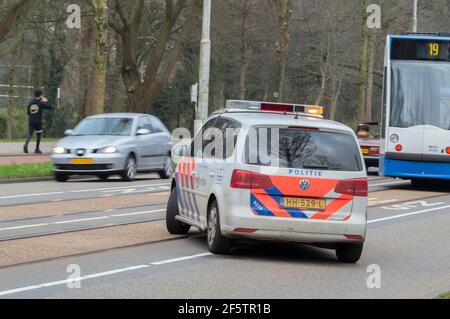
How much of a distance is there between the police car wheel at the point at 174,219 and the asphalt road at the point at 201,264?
1.00 ft

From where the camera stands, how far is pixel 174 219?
14406 mm

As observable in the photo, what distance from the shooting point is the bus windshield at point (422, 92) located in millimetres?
24281

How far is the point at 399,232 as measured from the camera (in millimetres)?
15820

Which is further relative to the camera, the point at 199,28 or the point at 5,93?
the point at 5,93

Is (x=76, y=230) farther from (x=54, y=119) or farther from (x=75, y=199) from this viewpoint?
(x=54, y=119)

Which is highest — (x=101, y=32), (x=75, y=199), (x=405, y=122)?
(x=101, y=32)

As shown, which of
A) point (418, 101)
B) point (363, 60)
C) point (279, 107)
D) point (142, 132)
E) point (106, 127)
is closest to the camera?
point (279, 107)

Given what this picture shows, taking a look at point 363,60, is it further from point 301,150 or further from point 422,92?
point 301,150

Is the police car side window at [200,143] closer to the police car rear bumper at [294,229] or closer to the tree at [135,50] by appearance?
the police car rear bumper at [294,229]

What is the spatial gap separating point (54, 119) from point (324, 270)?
134ft

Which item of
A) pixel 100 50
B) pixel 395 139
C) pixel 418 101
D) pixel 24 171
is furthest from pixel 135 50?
pixel 418 101

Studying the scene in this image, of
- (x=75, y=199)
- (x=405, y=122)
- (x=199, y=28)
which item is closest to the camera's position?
(x=75, y=199)

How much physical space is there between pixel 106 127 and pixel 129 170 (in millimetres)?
1314
